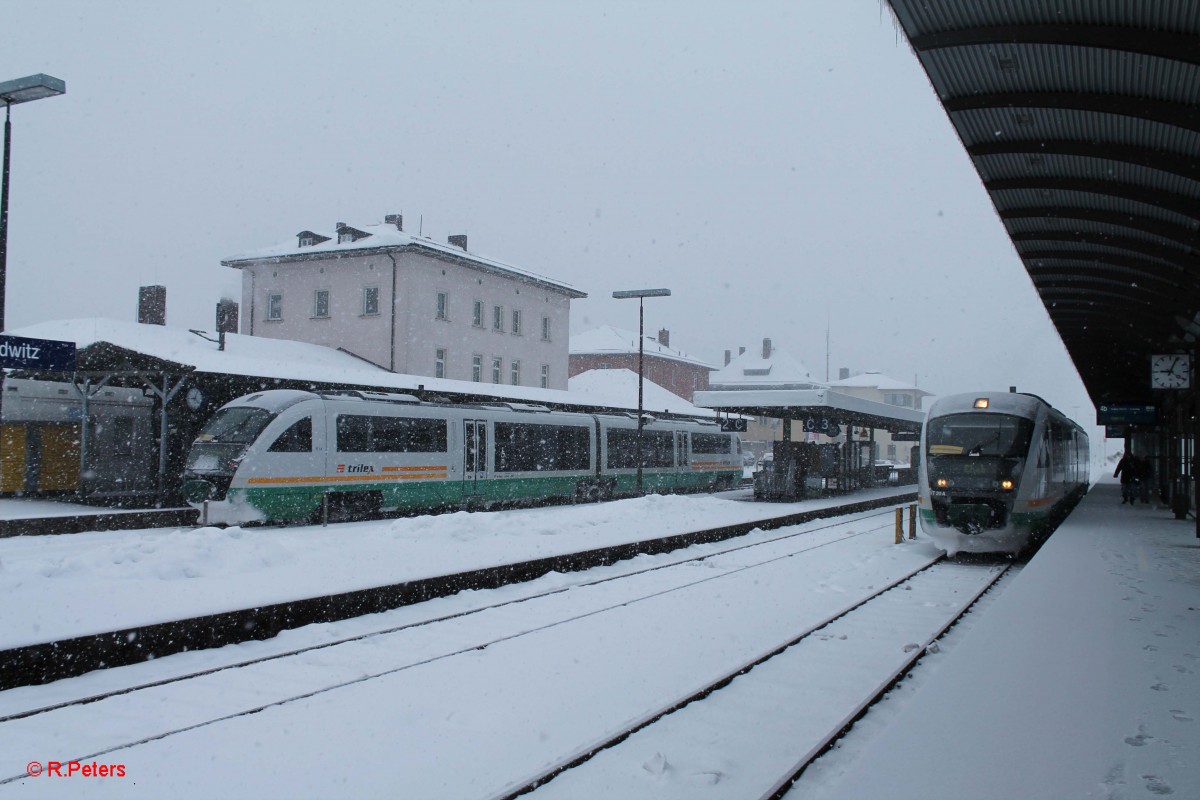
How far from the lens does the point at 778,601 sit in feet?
36.9

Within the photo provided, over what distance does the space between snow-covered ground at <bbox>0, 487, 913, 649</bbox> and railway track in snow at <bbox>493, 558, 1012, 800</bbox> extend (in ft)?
14.7

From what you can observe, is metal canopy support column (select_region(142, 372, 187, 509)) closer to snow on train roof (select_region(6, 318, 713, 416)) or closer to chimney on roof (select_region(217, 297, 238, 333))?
snow on train roof (select_region(6, 318, 713, 416))

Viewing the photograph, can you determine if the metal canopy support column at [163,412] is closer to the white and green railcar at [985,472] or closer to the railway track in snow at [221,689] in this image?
the railway track in snow at [221,689]

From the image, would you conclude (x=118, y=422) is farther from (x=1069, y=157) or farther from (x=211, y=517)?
(x=1069, y=157)

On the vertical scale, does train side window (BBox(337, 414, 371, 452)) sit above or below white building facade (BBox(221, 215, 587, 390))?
below

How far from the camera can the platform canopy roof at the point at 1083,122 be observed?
7336mm

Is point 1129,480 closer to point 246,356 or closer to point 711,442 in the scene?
point 711,442

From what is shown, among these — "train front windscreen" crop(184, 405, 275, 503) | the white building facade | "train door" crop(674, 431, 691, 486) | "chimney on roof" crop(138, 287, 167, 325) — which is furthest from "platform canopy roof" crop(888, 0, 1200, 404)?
"chimney on roof" crop(138, 287, 167, 325)

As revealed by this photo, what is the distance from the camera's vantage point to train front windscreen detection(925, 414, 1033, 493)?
15039 millimetres

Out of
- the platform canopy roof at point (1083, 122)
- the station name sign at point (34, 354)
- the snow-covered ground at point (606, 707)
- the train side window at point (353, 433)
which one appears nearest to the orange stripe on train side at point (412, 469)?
the train side window at point (353, 433)

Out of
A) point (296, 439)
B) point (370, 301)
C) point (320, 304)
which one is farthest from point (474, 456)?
point (320, 304)

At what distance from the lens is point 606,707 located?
6.59m

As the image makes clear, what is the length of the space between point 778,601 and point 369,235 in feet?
122

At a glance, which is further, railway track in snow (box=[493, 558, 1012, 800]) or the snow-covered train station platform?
railway track in snow (box=[493, 558, 1012, 800])
